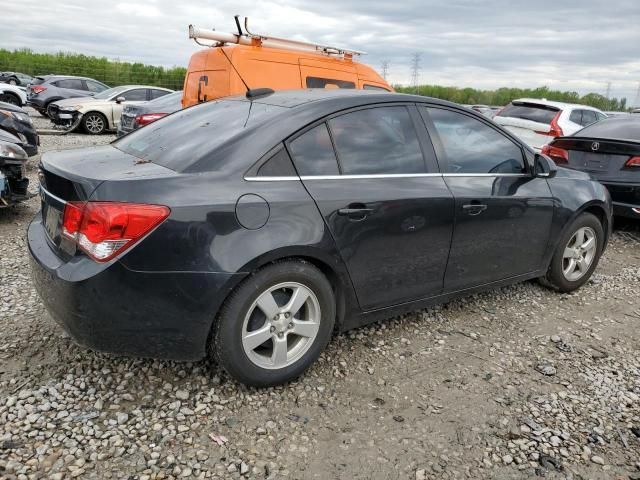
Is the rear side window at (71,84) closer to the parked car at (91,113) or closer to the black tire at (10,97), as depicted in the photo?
the black tire at (10,97)

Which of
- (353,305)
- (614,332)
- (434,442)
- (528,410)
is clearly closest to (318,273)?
(353,305)

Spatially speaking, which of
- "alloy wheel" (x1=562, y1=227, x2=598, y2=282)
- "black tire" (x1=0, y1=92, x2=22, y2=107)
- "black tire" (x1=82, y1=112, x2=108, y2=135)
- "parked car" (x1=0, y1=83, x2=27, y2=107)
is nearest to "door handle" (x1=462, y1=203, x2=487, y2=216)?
"alloy wheel" (x1=562, y1=227, x2=598, y2=282)

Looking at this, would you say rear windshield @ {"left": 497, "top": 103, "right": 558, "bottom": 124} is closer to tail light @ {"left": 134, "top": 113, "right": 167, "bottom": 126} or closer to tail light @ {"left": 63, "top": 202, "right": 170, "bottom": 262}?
tail light @ {"left": 134, "top": 113, "right": 167, "bottom": 126}

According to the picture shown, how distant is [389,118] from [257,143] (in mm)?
914

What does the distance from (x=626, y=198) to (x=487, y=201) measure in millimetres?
3220

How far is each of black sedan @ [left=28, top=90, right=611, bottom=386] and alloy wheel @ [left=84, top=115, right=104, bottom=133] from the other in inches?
487

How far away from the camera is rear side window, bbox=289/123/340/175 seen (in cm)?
280

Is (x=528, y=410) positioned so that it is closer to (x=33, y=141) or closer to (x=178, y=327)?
(x=178, y=327)

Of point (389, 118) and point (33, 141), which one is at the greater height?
point (389, 118)


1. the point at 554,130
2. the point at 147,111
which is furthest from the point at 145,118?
the point at 554,130

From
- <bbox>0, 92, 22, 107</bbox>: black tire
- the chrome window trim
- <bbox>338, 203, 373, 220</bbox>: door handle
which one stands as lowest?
<bbox>0, 92, 22, 107</bbox>: black tire

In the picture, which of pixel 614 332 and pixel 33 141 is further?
pixel 33 141

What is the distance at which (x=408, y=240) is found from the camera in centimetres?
312

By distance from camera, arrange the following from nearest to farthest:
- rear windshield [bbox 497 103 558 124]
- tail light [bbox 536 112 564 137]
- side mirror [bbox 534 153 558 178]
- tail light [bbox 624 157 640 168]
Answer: side mirror [bbox 534 153 558 178]
tail light [bbox 624 157 640 168]
tail light [bbox 536 112 564 137]
rear windshield [bbox 497 103 558 124]
